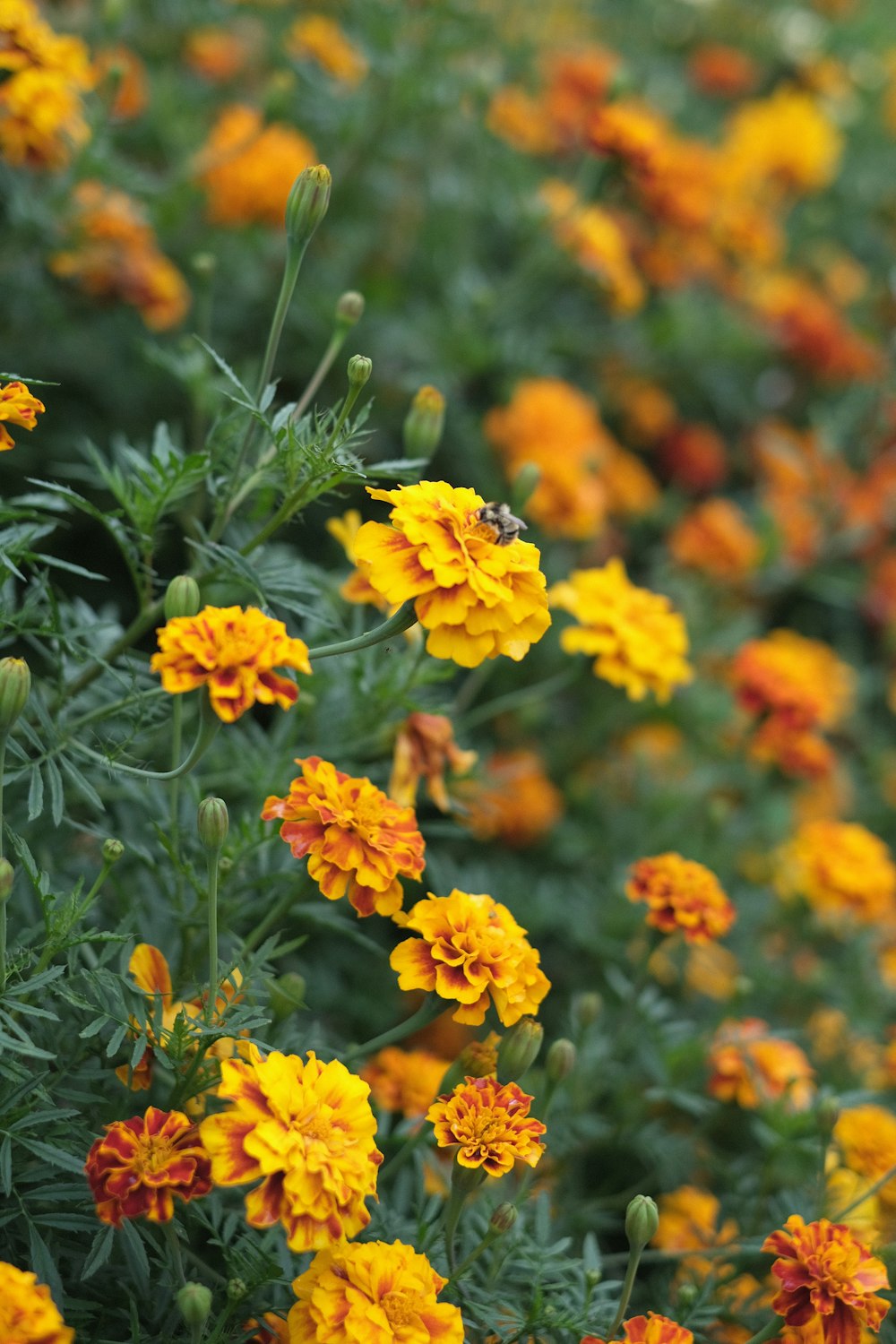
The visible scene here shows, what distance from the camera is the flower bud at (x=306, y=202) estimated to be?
0.98 metres

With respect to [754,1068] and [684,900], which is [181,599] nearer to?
[684,900]

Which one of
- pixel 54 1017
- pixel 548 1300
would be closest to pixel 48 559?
pixel 54 1017

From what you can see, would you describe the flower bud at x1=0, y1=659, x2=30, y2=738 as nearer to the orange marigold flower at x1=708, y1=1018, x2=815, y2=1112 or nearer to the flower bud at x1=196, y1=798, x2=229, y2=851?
the flower bud at x1=196, y1=798, x2=229, y2=851

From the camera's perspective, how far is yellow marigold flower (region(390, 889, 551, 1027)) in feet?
2.94

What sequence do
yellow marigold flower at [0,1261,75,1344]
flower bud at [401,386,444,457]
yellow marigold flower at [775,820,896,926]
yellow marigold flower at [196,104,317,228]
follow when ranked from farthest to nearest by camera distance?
yellow marigold flower at [196,104,317,228] < yellow marigold flower at [775,820,896,926] < flower bud at [401,386,444,457] < yellow marigold flower at [0,1261,75,1344]

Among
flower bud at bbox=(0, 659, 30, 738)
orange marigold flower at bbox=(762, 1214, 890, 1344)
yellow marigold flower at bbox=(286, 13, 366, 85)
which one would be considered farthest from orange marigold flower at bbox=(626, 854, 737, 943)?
yellow marigold flower at bbox=(286, 13, 366, 85)

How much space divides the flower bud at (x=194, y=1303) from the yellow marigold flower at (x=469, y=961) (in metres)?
0.23

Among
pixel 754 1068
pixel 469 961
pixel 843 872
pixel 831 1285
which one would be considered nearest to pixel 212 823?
pixel 469 961

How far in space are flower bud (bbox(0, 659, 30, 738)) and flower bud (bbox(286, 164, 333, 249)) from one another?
16.0 inches

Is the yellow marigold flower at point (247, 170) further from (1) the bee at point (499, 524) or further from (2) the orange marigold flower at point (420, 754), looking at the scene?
(1) the bee at point (499, 524)

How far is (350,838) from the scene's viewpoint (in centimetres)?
89

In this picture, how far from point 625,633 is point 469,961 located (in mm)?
484

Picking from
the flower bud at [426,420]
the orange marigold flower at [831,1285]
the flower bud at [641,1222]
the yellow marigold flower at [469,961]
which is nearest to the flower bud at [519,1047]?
the yellow marigold flower at [469,961]

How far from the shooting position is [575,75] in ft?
7.18
